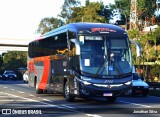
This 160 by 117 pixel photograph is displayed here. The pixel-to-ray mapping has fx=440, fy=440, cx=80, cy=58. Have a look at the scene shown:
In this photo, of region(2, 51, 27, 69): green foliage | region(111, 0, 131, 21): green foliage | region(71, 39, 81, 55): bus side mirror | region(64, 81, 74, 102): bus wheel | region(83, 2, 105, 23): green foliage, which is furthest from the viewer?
region(2, 51, 27, 69): green foliage

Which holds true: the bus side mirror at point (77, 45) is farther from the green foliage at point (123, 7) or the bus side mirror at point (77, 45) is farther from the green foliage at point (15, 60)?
the green foliage at point (15, 60)

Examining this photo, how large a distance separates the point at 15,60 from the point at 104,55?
312ft

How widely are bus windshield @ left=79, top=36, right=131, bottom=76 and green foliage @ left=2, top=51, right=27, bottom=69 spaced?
92.0 metres

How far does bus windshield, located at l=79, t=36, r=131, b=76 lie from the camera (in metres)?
18.4

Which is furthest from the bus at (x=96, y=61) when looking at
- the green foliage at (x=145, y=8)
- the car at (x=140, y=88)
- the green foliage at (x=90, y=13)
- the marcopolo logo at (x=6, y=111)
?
the green foliage at (x=145, y=8)

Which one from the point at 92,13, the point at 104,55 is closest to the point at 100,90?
the point at 104,55

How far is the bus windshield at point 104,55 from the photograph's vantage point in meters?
18.4

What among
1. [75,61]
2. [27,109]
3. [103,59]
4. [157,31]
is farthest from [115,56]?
[157,31]

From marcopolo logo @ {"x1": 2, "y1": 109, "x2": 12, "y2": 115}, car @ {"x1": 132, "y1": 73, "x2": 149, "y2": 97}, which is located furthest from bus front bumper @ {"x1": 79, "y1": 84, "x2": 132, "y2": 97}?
car @ {"x1": 132, "y1": 73, "x2": 149, "y2": 97}

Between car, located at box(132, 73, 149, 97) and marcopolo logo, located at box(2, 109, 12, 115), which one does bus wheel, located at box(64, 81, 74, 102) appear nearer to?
marcopolo logo, located at box(2, 109, 12, 115)

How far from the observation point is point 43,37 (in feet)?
84.8

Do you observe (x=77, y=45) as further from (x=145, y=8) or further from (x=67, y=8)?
(x=67, y=8)

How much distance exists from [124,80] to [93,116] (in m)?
4.55

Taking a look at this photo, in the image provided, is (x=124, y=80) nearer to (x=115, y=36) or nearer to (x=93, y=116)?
(x=115, y=36)
